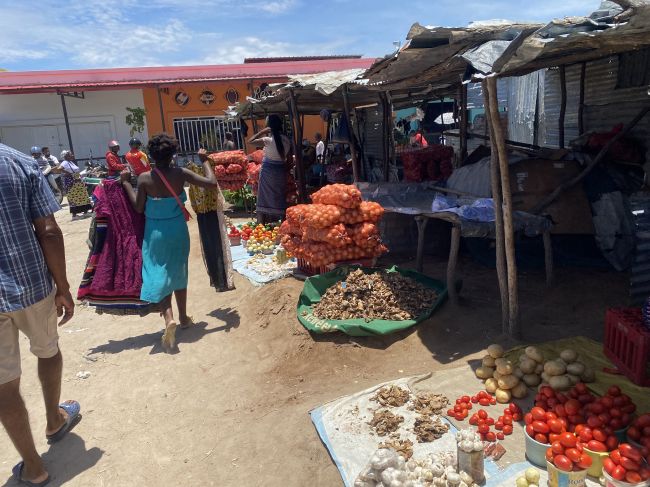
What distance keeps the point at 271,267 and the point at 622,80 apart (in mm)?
5280

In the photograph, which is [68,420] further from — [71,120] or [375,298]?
[71,120]

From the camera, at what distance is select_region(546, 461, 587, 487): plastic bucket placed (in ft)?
7.54

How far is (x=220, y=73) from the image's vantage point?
19781 millimetres

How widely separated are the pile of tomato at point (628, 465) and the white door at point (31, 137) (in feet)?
70.0

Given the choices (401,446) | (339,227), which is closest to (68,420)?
(401,446)

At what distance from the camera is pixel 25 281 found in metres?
2.79

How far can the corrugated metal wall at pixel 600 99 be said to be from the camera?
6.28 meters

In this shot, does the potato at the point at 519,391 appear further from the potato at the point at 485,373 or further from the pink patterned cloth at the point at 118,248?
the pink patterned cloth at the point at 118,248

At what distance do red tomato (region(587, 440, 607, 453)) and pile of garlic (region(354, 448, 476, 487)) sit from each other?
2.04 feet

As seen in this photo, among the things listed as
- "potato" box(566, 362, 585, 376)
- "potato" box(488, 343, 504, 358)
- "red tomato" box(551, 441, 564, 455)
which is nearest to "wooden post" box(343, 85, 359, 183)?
"potato" box(488, 343, 504, 358)

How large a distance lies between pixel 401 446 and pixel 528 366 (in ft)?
3.65

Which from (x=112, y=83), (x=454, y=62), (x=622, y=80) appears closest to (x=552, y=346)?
(x=454, y=62)

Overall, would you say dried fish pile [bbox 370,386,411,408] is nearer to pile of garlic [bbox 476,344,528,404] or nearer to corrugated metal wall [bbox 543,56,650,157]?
pile of garlic [bbox 476,344,528,404]

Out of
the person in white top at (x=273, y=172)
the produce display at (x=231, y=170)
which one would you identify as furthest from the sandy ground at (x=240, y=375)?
the produce display at (x=231, y=170)
